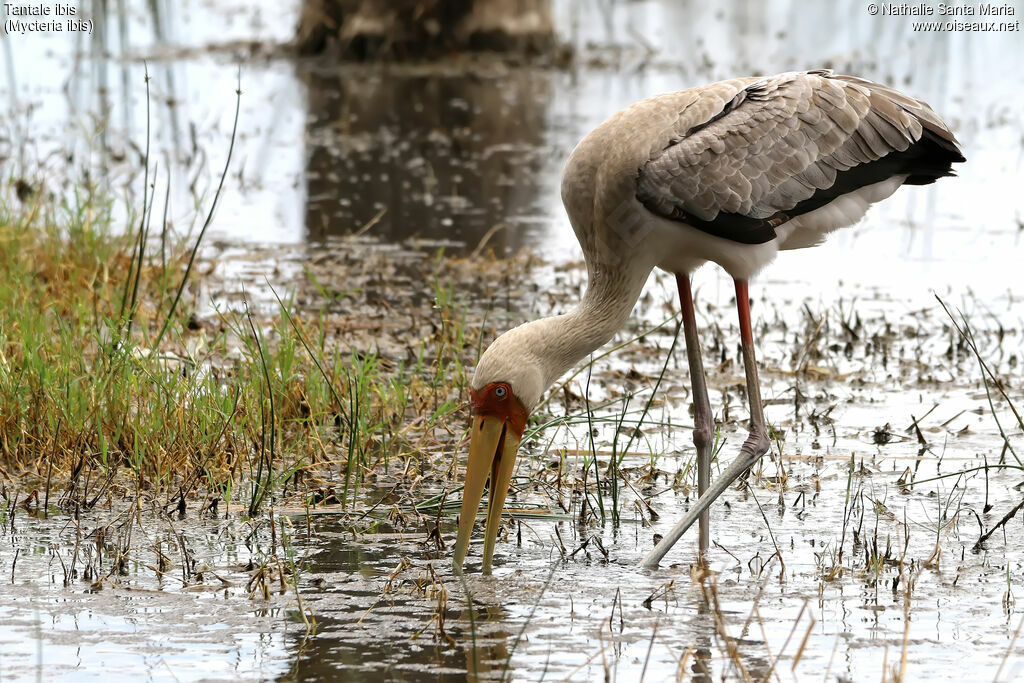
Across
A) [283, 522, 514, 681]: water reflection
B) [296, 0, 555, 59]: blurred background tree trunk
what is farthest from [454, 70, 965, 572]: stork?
[296, 0, 555, 59]: blurred background tree trunk

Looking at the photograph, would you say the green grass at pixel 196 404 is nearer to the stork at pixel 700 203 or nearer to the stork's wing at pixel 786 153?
the stork at pixel 700 203

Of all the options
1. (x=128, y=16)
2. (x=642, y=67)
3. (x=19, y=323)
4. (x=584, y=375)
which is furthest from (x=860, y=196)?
(x=128, y=16)

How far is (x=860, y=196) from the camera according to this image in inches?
191

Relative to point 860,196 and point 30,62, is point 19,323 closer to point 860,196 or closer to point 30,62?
point 860,196

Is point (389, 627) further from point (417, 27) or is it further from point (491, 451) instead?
point (417, 27)

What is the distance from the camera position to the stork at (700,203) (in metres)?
4.33

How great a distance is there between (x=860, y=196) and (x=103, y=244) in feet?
11.7

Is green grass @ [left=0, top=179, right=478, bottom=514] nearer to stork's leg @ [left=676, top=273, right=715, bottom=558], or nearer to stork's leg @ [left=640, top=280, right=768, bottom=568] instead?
stork's leg @ [left=676, top=273, right=715, bottom=558]

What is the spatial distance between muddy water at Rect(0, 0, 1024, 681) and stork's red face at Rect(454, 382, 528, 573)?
0.12 metres

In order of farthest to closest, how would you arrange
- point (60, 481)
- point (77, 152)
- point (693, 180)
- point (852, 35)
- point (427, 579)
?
1. point (852, 35)
2. point (77, 152)
3. point (60, 481)
4. point (693, 180)
5. point (427, 579)

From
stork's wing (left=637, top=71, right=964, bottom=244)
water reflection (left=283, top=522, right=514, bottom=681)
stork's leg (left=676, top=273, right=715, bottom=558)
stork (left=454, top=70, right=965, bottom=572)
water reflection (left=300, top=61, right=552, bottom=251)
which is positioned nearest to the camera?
water reflection (left=283, top=522, right=514, bottom=681)

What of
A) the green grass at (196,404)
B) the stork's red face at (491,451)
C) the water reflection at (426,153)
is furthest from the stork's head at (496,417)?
the water reflection at (426,153)

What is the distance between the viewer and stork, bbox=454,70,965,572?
14.2 feet

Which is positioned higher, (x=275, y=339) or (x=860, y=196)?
(x=860, y=196)
